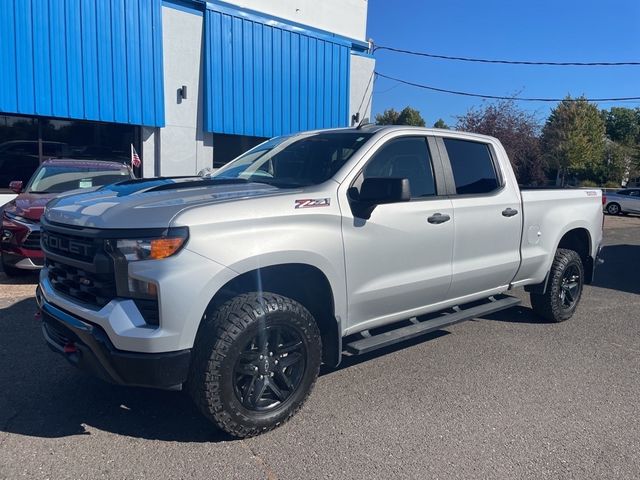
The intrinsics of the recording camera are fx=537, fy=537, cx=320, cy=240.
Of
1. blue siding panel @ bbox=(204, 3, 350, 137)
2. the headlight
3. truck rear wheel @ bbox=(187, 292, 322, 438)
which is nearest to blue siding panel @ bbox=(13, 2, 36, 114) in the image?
blue siding panel @ bbox=(204, 3, 350, 137)

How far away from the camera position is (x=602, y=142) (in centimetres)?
4828

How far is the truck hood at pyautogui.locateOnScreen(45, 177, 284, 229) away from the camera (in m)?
2.93

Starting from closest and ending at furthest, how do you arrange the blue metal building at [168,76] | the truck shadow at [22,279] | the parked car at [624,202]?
the truck shadow at [22,279]
the blue metal building at [168,76]
the parked car at [624,202]

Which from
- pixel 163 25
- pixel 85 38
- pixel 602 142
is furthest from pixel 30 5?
pixel 602 142

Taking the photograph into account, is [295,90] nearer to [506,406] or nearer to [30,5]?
[30,5]

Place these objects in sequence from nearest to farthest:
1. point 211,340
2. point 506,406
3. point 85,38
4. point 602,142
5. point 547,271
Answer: point 211,340
point 506,406
point 547,271
point 85,38
point 602,142

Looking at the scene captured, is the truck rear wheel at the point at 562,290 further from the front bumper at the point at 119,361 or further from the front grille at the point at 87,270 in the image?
the front grille at the point at 87,270

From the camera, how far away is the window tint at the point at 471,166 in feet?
15.3

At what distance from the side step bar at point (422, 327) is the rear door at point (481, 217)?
17 centimetres

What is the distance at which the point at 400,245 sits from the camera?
392 cm

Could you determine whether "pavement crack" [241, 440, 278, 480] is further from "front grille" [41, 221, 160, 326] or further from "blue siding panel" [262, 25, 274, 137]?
"blue siding panel" [262, 25, 274, 137]

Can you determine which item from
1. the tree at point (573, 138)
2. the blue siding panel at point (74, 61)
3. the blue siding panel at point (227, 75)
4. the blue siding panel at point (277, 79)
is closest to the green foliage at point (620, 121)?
the tree at point (573, 138)

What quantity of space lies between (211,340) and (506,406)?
2.22 meters

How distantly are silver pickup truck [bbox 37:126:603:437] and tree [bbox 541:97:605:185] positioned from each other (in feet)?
134
